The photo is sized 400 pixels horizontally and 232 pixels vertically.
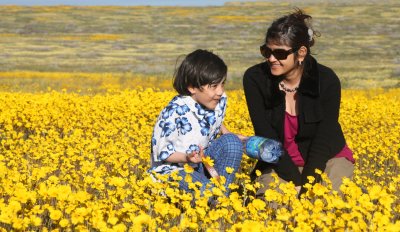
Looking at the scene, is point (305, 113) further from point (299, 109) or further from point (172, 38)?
point (172, 38)

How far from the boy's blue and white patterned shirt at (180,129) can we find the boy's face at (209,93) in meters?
0.09

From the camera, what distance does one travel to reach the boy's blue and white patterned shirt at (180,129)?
5.25 meters

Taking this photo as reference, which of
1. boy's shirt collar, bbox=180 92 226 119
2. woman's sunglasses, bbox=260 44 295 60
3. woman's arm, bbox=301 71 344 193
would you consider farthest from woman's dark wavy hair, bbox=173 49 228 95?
woman's arm, bbox=301 71 344 193

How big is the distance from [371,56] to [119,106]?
36.0 m

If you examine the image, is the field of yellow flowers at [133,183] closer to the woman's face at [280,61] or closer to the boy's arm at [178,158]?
the boy's arm at [178,158]

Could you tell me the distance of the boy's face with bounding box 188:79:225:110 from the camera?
5.24 metres

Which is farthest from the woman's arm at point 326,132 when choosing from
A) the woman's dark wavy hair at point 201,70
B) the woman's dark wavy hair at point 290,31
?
the woman's dark wavy hair at point 201,70

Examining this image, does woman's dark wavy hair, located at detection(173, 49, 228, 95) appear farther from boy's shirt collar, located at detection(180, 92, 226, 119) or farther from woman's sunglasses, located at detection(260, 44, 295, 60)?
woman's sunglasses, located at detection(260, 44, 295, 60)

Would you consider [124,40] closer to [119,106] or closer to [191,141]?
[119,106]

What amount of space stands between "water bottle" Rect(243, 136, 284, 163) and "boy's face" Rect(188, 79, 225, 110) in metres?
0.44

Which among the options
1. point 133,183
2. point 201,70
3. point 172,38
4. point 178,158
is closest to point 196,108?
point 201,70

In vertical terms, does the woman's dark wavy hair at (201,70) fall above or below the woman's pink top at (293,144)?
above

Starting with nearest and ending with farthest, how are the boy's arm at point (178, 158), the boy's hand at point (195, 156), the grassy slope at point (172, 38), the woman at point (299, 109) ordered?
the boy's hand at point (195, 156)
the boy's arm at point (178, 158)
the woman at point (299, 109)
the grassy slope at point (172, 38)

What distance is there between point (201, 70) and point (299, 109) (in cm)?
96
